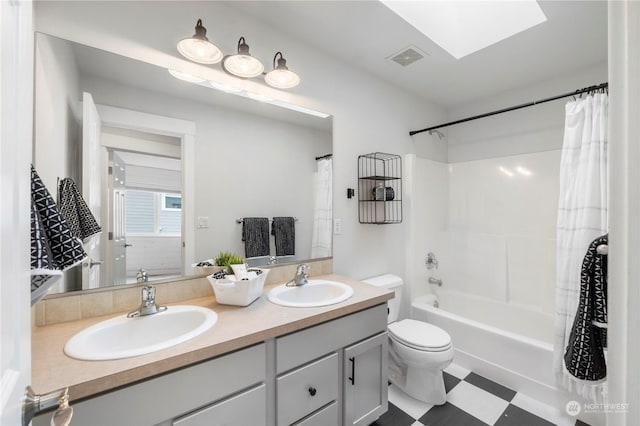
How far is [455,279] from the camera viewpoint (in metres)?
2.90

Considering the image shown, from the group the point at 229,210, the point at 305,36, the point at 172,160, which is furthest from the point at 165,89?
the point at 305,36

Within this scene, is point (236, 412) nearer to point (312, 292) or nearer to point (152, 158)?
point (312, 292)

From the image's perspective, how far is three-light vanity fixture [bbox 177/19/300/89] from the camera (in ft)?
4.46

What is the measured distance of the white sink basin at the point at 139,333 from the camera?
0.90 metres

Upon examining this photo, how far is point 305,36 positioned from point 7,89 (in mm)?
1813

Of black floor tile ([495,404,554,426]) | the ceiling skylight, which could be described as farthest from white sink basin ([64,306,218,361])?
the ceiling skylight

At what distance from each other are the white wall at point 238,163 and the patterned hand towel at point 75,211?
428 millimetres

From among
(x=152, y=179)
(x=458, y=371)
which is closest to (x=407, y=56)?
(x=152, y=179)

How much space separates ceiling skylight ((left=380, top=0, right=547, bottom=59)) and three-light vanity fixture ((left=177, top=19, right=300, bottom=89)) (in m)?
0.72

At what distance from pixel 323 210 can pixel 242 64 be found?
1060 mm

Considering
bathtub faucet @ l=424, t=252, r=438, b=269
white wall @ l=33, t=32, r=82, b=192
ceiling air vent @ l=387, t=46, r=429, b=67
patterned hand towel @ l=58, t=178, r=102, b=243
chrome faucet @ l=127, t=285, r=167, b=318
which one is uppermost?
ceiling air vent @ l=387, t=46, r=429, b=67

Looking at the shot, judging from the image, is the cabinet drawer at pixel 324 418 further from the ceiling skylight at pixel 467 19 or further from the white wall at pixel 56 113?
the ceiling skylight at pixel 467 19

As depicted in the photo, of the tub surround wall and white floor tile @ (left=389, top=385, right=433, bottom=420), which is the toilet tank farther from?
the tub surround wall

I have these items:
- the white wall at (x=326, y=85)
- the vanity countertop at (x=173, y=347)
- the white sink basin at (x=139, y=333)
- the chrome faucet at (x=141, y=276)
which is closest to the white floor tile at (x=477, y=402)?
the white wall at (x=326, y=85)
